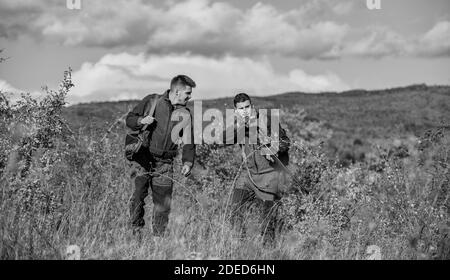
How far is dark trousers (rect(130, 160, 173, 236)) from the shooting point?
5.51 m

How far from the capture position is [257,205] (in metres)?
5.88

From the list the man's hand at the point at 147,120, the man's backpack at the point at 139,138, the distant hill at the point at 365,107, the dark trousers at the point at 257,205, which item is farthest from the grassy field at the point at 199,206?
the distant hill at the point at 365,107

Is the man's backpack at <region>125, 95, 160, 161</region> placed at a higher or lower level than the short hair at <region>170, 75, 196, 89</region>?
lower

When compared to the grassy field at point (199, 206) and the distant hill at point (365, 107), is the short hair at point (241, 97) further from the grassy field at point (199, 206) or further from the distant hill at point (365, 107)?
the distant hill at point (365, 107)

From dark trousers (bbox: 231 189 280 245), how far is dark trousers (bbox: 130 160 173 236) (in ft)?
2.35

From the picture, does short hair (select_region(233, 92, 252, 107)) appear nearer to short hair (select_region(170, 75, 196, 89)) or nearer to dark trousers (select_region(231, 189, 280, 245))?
short hair (select_region(170, 75, 196, 89))

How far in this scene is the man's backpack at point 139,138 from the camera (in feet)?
18.1

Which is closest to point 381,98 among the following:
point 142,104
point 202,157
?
point 202,157

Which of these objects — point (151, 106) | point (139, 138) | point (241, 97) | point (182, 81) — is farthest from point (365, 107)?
point (139, 138)

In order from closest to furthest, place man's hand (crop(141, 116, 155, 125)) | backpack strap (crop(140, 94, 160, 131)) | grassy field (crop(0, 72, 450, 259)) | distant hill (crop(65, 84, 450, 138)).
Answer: grassy field (crop(0, 72, 450, 259))
man's hand (crop(141, 116, 155, 125))
backpack strap (crop(140, 94, 160, 131))
distant hill (crop(65, 84, 450, 138))

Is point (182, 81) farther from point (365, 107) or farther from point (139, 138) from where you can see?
point (365, 107)

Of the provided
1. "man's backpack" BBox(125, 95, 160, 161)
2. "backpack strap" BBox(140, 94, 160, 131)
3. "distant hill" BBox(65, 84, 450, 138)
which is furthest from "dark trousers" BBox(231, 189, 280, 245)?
"distant hill" BBox(65, 84, 450, 138)

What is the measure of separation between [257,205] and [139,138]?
149cm

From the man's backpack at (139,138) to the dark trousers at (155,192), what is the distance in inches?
8.4
